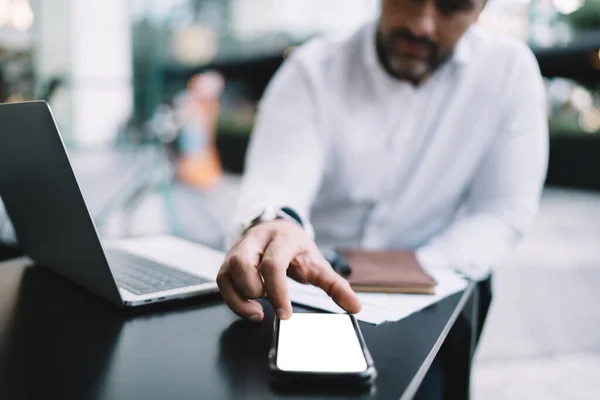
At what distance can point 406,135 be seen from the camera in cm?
128

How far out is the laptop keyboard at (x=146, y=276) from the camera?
745 mm

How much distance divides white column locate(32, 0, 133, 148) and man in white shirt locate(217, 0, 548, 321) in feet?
18.7

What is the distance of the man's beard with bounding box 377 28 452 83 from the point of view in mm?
1136

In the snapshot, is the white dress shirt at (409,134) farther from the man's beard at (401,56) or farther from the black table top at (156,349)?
the black table top at (156,349)

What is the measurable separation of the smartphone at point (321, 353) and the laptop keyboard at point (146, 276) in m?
0.22

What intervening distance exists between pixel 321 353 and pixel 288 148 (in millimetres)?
732

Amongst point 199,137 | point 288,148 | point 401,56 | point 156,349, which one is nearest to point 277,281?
point 156,349

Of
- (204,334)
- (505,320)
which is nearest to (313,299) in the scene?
(204,334)

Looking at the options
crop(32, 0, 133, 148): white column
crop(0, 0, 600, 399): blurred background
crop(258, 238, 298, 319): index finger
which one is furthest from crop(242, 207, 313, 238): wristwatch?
crop(32, 0, 133, 148): white column

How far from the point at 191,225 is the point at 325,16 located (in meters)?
5.87

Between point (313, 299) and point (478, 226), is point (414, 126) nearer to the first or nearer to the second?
point (478, 226)

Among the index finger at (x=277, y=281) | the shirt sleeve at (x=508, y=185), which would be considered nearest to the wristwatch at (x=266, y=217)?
the index finger at (x=277, y=281)

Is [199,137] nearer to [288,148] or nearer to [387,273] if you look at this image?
[288,148]

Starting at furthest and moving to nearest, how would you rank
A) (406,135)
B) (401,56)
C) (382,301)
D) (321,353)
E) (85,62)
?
(85,62) → (406,135) → (401,56) → (382,301) → (321,353)
